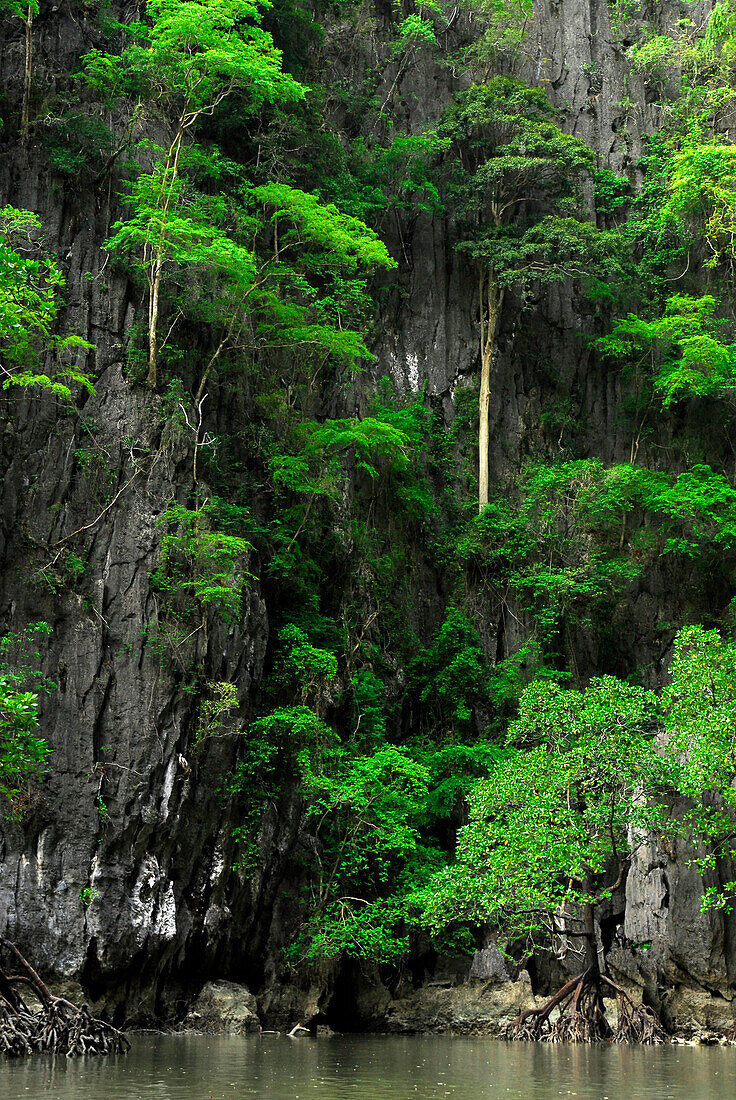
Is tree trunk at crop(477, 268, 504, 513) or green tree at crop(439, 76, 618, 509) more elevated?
green tree at crop(439, 76, 618, 509)

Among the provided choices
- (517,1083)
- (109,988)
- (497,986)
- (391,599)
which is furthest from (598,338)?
(517,1083)

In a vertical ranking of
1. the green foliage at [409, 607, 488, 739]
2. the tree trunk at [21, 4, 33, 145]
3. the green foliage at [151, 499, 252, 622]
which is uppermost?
the tree trunk at [21, 4, 33, 145]

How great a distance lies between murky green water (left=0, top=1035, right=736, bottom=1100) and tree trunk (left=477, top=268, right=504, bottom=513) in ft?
55.7

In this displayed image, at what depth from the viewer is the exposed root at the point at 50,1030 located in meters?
14.1

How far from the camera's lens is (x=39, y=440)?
70.7ft

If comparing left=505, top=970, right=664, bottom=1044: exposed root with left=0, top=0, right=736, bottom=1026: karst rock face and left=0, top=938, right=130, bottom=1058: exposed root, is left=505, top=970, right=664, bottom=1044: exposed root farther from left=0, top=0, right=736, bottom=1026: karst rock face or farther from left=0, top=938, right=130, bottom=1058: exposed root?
left=0, top=938, right=130, bottom=1058: exposed root

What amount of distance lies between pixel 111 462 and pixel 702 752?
43.3 ft

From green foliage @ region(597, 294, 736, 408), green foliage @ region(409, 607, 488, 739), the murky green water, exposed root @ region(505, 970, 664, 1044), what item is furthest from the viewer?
green foliage @ region(597, 294, 736, 408)

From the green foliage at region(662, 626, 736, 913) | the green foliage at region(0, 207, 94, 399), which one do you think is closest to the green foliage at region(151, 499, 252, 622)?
the green foliage at region(0, 207, 94, 399)

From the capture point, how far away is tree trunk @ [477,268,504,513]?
31281 mm

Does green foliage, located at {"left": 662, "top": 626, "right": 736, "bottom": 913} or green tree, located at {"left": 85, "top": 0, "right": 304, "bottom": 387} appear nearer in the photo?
green foliage, located at {"left": 662, "top": 626, "right": 736, "bottom": 913}

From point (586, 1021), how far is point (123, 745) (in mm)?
9989

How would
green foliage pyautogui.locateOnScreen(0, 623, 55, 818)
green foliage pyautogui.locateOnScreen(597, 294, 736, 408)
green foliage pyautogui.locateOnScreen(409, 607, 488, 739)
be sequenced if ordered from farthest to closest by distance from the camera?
green foliage pyautogui.locateOnScreen(597, 294, 736, 408)
green foliage pyautogui.locateOnScreen(409, 607, 488, 739)
green foliage pyautogui.locateOnScreen(0, 623, 55, 818)

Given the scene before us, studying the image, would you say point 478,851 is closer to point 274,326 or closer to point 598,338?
point 274,326
